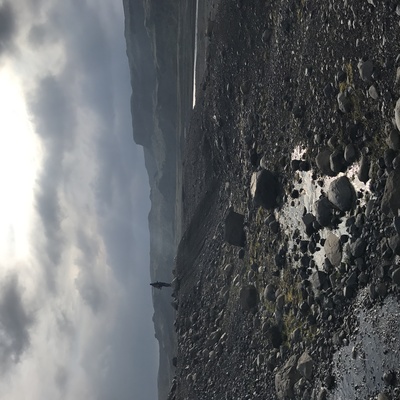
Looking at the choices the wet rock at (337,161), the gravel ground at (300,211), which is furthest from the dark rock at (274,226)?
the wet rock at (337,161)

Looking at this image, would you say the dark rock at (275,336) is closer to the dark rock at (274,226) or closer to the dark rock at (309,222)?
the dark rock at (274,226)

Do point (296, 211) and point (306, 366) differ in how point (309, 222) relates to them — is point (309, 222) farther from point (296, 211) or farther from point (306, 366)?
point (306, 366)

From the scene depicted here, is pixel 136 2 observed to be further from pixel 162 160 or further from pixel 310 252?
pixel 310 252

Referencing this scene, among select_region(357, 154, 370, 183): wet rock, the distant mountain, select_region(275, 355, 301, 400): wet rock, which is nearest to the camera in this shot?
select_region(357, 154, 370, 183): wet rock

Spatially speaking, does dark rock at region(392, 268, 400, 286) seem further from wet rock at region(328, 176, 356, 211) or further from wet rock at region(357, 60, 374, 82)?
wet rock at region(357, 60, 374, 82)

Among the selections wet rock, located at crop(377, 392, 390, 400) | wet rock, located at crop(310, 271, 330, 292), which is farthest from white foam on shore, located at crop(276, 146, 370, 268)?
wet rock, located at crop(377, 392, 390, 400)

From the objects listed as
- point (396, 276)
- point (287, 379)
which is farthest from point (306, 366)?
point (396, 276)

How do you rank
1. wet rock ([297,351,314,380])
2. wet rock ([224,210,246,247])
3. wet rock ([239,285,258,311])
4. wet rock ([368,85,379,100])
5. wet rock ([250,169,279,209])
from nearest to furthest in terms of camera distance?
1. wet rock ([368,85,379,100])
2. wet rock ([297,351,314,380])
3. wet rock ([250,169,279,209])
4. wet rock ([239,285,258,311])
5. wet rock ([224,210,246,247])
